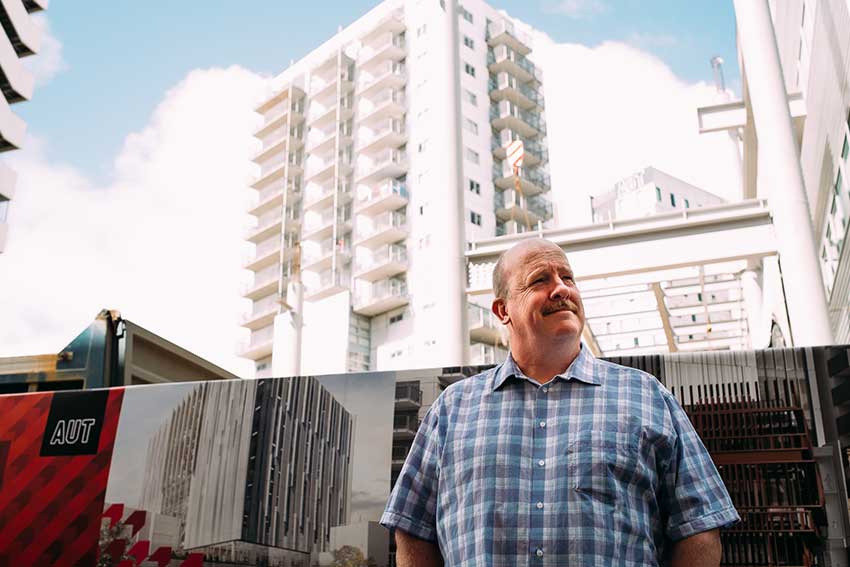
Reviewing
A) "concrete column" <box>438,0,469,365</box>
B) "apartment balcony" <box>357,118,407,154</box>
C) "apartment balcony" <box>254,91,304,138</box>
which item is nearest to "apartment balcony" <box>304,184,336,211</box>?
"apartment balcony" <box>357,118,407,154</box>

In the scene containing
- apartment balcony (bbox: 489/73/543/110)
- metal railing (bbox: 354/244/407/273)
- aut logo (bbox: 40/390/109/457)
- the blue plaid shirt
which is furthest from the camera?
apartment balcony (bbox: 489/73/543/110)

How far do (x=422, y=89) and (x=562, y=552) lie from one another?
57.4 metres

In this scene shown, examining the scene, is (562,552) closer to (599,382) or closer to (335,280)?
(599,382)

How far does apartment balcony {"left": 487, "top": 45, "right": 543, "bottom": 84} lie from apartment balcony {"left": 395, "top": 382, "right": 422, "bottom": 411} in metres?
58.7

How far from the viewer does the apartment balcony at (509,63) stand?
61156 mm

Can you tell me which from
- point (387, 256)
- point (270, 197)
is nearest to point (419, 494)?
point (387, 256)

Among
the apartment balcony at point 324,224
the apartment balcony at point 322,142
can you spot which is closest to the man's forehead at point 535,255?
the apartment balcony at point 324,224

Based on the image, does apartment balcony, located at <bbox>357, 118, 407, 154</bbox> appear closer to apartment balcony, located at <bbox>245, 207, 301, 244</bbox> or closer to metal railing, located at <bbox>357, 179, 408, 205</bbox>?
metal railing, located at <bbox>357, 179, 408, 205</bbox>

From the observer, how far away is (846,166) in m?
14.6

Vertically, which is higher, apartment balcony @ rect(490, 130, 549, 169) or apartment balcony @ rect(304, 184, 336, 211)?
apartment balcony @ rect(490, 130, 549, 169)

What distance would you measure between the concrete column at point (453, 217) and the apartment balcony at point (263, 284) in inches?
1890

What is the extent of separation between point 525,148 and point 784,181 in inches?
1908

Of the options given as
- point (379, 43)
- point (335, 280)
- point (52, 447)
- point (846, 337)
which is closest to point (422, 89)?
point (379, 43)

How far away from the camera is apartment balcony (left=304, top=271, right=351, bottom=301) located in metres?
56.6
